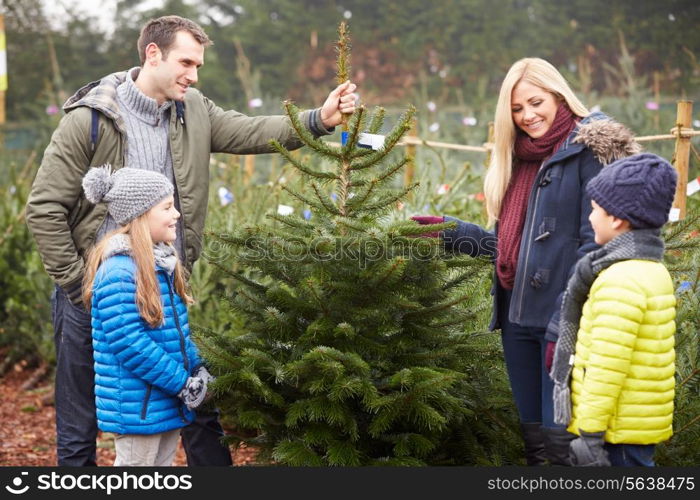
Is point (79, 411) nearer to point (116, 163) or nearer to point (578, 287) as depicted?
point (116, 163)

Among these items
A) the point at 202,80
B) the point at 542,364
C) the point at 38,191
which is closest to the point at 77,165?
the point at 38,191

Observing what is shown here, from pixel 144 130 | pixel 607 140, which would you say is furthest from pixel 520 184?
pixel 144 130

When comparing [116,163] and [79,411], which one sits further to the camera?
[79,411]

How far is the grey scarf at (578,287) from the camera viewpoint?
276 cm

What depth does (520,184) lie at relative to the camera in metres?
3.34

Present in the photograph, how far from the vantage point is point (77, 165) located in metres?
3.62

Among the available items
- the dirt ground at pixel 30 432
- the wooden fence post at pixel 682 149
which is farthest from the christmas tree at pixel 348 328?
the wooden fence post at pixel 682 149

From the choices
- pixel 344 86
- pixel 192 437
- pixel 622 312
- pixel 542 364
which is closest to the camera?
pixel 622 312

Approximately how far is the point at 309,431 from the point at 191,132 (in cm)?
147

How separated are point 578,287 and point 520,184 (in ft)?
2.10

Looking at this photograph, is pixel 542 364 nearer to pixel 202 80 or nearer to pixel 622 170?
pixel 622 170

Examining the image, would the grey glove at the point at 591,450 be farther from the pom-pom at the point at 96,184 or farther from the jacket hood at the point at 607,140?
the pom-pom at the point at 96,184

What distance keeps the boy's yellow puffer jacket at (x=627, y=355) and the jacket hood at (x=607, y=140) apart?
475 millimetres

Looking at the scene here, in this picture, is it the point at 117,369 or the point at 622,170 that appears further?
the point at 117,369
